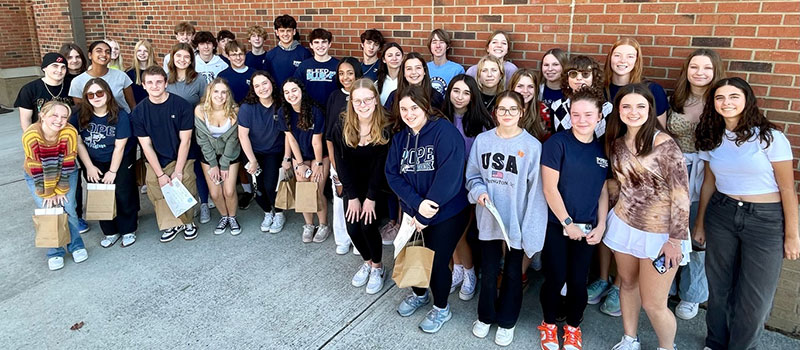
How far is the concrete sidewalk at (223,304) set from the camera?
3438mm

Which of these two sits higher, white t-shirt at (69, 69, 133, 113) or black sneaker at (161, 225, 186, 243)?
white t-shirt at (69, 69, 133, 113)

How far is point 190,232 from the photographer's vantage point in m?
5.04

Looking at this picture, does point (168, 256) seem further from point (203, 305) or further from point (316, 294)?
point (316, 294)

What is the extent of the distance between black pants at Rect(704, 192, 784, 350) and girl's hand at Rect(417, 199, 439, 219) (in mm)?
1606

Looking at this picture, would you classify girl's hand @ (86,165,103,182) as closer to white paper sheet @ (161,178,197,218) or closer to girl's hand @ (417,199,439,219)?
white paper sheet @ (161,178,197,218)

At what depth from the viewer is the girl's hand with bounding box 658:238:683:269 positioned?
2.81m

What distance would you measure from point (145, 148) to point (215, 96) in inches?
31.4

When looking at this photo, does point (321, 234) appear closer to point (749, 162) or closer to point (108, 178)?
point (108, 178)

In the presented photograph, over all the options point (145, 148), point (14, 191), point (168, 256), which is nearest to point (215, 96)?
point (145, 148)

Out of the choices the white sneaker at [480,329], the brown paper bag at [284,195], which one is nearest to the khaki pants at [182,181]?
the brown paper bag at [284,195]

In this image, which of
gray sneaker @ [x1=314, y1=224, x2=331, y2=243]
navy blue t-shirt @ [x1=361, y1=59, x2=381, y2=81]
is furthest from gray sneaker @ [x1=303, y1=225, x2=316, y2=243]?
navy blue t-shirt @ [x1=361, y1=59, x2=381, y2=81]

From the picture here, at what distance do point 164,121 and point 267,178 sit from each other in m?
1.05

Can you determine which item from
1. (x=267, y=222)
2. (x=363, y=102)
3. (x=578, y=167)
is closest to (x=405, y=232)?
(x=363, y=102)

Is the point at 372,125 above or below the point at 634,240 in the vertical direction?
above
